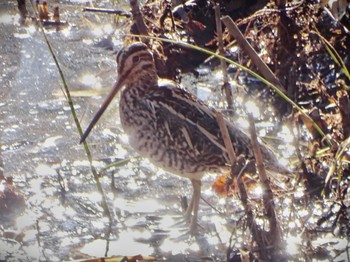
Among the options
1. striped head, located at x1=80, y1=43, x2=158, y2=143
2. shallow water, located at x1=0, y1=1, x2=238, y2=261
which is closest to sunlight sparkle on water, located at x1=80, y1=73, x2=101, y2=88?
shallow water, located at x1=0, y1=1, x2=238, y2=261

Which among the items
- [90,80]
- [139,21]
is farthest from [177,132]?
[90,80]

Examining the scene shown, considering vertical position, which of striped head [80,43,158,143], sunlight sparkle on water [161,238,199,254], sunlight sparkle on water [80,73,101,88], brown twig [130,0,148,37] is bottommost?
sunlight sparkle on water [161,238,199,254]

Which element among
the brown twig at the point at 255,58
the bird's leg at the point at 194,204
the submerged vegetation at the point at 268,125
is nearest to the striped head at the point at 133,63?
the submerged vegetation at the point at 268,125

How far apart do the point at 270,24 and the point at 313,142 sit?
3.39 ft

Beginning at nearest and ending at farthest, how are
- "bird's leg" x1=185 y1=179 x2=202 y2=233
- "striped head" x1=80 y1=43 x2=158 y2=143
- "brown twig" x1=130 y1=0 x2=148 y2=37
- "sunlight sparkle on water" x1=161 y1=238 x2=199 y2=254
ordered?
1. "sunlight sparkle on water" x1=161 y1=238 x2=199 y2=254
2. "bird's leg" x1=185 y1=179 x2=202 y2=233
3. "striped head" x1=80 y1=43 x2=158 y2=143
4. "brown twig" x1=130 y1=0 x2=148 y2=37

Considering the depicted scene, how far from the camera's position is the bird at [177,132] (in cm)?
496

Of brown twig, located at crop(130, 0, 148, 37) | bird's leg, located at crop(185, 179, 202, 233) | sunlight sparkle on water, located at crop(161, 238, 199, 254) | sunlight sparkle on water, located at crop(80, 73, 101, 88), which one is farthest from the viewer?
sunlight sparkle on water, located at crop(80, 73, 101, 88)

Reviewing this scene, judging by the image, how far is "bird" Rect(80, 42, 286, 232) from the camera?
4.96 metres

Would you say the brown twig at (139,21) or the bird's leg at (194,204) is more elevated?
the brown twig at (139,21)

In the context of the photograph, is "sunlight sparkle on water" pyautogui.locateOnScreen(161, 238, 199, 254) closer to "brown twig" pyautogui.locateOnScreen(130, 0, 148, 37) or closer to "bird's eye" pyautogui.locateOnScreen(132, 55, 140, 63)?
"bird's eye" pyautogui.locateOnScreen(132, 55, 140, 63)

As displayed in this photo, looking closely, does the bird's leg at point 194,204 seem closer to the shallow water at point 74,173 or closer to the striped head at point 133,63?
the shallow water at point 74,173

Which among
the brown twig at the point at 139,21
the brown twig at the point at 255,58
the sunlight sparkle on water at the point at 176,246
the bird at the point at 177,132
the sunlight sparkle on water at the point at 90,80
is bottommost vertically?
the sunlight sparkle on water at the point at 176,246

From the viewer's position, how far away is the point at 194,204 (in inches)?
199

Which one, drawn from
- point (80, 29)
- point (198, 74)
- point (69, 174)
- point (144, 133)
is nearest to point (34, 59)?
point (80, 29)
